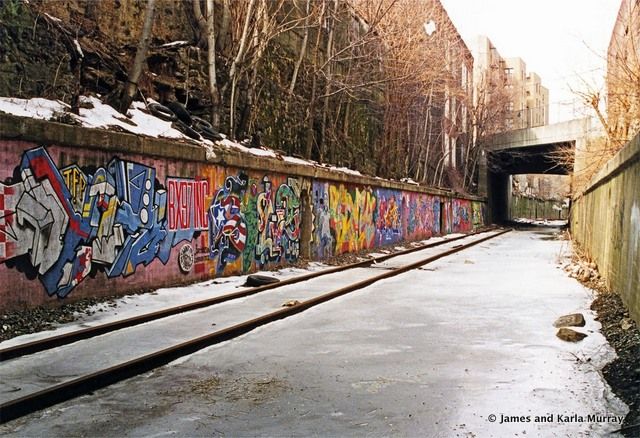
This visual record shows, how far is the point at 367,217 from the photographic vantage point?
20.4m

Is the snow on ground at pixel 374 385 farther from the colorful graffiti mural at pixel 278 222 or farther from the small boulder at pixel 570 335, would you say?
the colorful graffiti mural at pixel 278 222

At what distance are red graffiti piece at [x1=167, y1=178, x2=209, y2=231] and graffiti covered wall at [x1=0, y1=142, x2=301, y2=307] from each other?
2 centimetres

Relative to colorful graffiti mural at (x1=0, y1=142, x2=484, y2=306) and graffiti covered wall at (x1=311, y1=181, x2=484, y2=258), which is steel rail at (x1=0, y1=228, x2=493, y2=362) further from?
graffiti covered wall at (x1=311, y1=181, x2=484, y2=258)

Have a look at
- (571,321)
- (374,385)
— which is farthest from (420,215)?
(374,385)

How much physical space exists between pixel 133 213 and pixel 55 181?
1.71m

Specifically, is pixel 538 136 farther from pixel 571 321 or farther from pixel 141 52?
pixel 571 321

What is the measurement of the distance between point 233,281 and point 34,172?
4824 millimetres

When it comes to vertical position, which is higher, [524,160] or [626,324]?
[524,160]

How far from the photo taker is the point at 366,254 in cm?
1933

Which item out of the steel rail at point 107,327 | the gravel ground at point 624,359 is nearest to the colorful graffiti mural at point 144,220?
the steel rail at point 107,327

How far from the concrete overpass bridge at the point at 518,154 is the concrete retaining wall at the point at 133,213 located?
85.0 feet

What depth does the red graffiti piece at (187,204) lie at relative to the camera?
1026 centimetres

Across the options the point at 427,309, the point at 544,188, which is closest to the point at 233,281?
the point at 427,309

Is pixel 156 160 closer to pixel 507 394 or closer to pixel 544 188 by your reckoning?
pixel 507 394
